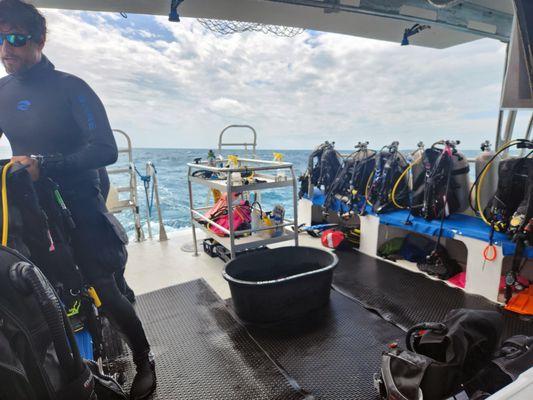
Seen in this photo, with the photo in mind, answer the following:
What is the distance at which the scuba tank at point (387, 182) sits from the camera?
9.39 feet

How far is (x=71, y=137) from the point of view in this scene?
1.21 m

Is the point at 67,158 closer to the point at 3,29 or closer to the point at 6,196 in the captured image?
the point at 6,196

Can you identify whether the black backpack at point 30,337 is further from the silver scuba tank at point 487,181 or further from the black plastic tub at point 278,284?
the silver scuba tank at point 487,181

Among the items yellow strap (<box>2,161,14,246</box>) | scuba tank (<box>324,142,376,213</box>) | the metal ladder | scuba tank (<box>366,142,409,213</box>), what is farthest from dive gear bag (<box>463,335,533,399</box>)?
the metal ladder

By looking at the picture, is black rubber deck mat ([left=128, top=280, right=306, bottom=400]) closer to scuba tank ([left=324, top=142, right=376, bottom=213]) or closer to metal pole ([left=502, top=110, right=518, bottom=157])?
scuba tank ([left=324, top=142, right=376, bottom=213])

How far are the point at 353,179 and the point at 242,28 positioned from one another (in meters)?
1.93

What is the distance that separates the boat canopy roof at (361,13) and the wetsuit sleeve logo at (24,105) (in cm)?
143

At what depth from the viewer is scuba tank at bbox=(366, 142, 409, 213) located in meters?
2.86

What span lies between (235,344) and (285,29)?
293cm

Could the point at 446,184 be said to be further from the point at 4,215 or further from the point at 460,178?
the point at 4,215

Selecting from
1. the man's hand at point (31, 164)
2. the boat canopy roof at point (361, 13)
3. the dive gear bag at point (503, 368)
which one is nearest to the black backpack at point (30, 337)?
the man's hand at point (31, 164)

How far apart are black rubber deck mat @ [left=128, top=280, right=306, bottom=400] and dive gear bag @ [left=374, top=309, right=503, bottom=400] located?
425mm

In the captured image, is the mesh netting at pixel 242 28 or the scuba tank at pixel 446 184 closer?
the scuba tank at pixel 446 184

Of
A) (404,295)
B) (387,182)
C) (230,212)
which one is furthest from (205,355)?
(387,182)
